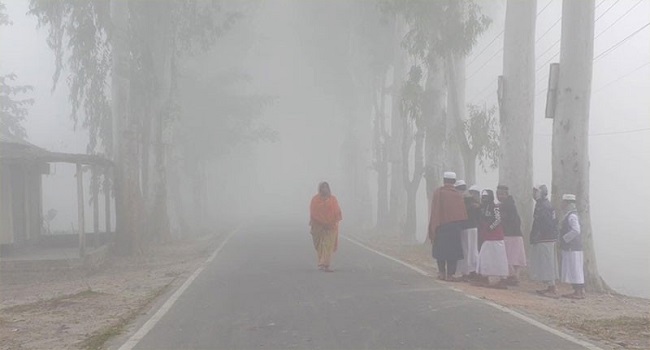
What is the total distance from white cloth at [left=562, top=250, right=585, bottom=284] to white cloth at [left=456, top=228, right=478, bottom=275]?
1577 millimetres

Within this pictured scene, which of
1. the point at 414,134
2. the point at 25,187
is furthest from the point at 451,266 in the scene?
the point at 25,187

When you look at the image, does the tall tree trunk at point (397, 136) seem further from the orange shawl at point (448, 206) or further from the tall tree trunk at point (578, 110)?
the orange shawl at point (448, 206)

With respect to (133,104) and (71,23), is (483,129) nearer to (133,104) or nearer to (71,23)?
(133,104)

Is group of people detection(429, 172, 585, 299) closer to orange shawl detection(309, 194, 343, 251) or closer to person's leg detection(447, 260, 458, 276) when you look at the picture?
person's leg detection(447, 260, 458, 276)

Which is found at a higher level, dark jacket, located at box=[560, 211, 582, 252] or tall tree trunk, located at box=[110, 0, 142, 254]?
tall tree trunk, located at box=[110, 0, 142, 254]

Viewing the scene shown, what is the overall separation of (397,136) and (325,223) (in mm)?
15387

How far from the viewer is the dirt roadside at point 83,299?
8.61 meters

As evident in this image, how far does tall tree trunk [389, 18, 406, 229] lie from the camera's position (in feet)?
91.1

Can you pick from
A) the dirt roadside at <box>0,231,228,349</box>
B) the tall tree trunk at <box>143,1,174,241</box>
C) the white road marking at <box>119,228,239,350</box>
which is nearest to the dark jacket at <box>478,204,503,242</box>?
the white road marking at <box>119,228,239,350</box>

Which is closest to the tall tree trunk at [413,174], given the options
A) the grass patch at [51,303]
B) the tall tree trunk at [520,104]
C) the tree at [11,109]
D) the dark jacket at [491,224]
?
the tall tree trunk at [520,104]

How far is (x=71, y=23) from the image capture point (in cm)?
2330

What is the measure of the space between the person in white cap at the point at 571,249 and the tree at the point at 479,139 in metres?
7.51

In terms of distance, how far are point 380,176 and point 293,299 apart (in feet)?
78.2

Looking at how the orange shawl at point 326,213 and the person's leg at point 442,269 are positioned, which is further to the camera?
the orange shawl at point 326,213
